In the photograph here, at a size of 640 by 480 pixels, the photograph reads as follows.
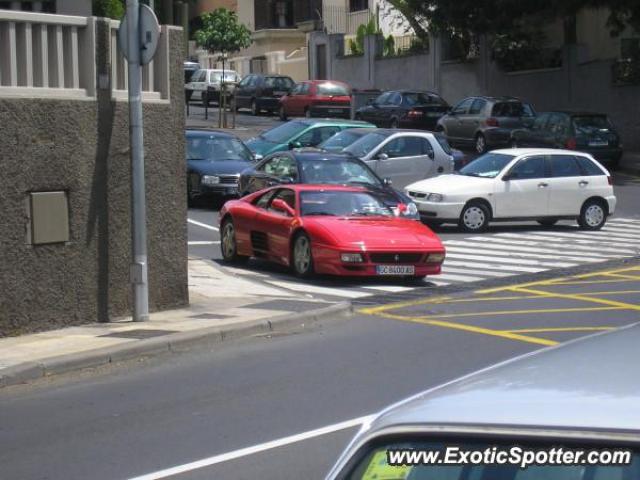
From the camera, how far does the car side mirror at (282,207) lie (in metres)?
17.8

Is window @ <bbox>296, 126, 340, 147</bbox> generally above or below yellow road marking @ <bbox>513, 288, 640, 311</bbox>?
above

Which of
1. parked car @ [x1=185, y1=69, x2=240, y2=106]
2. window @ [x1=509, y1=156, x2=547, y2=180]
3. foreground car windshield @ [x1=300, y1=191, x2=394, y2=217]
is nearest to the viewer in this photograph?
foreground car windshield @ [x1=300, y1=191, x2=394, y2=217]

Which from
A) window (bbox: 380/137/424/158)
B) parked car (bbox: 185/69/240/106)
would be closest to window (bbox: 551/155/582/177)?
window (bbox: 380/137/424/158)

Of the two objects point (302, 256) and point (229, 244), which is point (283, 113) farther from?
point (302, 256)

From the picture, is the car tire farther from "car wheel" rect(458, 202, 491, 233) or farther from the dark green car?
"car wheel" rect(458, 202, 491, 233)

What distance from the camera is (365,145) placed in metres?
26.4

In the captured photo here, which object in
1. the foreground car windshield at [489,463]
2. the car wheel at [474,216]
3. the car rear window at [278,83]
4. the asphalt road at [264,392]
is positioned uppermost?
the car rear window at [278,83]

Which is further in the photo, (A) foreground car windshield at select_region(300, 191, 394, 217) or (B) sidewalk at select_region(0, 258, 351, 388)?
(A) foreground car windshield at select_region(300, 191, 394, 217)

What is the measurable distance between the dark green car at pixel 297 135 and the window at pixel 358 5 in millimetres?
31429

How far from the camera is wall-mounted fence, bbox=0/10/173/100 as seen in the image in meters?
12.8

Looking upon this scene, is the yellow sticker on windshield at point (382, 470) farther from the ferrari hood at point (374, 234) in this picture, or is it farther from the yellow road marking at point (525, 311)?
the ferrari hood at point (374, 234)

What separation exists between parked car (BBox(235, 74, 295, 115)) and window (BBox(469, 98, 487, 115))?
564 inches

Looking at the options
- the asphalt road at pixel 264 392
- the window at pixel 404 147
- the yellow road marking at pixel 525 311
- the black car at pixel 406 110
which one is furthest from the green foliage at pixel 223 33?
the yellow road marking at pixel 525 311

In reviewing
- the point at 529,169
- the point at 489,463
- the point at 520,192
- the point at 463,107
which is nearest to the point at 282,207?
the point at 520,192
